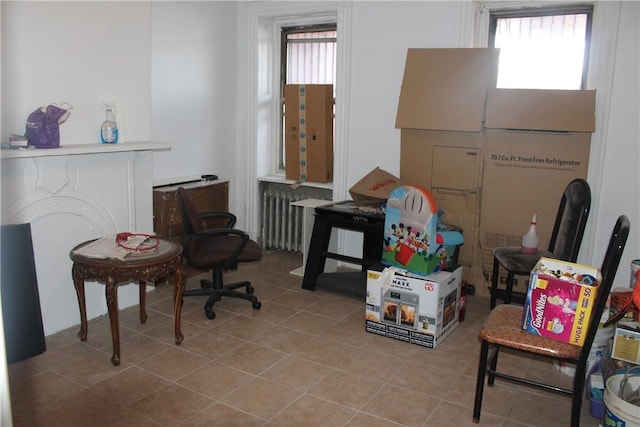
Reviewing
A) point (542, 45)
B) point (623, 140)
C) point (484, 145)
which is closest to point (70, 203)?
point (484, 145)

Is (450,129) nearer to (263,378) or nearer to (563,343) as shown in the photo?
(563,343)

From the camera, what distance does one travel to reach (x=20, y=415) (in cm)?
261

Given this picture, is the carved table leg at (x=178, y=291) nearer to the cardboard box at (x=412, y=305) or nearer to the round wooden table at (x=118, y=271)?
the round wooden table at (x=118, y=271)

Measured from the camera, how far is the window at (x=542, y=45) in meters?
3.97

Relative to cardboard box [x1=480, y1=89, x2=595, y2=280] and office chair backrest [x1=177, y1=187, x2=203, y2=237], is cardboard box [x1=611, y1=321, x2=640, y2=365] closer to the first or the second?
cardboard box [x1=480, y1=89, x2=595, y2=280]

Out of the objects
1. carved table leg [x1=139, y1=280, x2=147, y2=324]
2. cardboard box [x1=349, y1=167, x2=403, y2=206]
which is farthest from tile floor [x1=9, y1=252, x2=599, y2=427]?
cardboard box [x1=349, y1=167, x2=403, y2=206]

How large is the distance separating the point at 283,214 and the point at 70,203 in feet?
7.24

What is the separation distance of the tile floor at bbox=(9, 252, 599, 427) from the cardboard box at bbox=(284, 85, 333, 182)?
1.58 metres

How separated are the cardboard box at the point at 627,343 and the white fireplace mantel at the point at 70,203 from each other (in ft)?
9.53

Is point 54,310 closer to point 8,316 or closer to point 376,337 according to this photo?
point 8,316

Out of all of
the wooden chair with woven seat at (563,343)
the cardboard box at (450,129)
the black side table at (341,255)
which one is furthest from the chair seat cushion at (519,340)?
the cardboard box at (450,129)

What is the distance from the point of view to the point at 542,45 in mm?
4117

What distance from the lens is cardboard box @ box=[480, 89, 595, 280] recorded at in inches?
145

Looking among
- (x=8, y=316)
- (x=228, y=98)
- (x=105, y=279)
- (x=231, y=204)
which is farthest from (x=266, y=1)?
(x=8, y=316)
